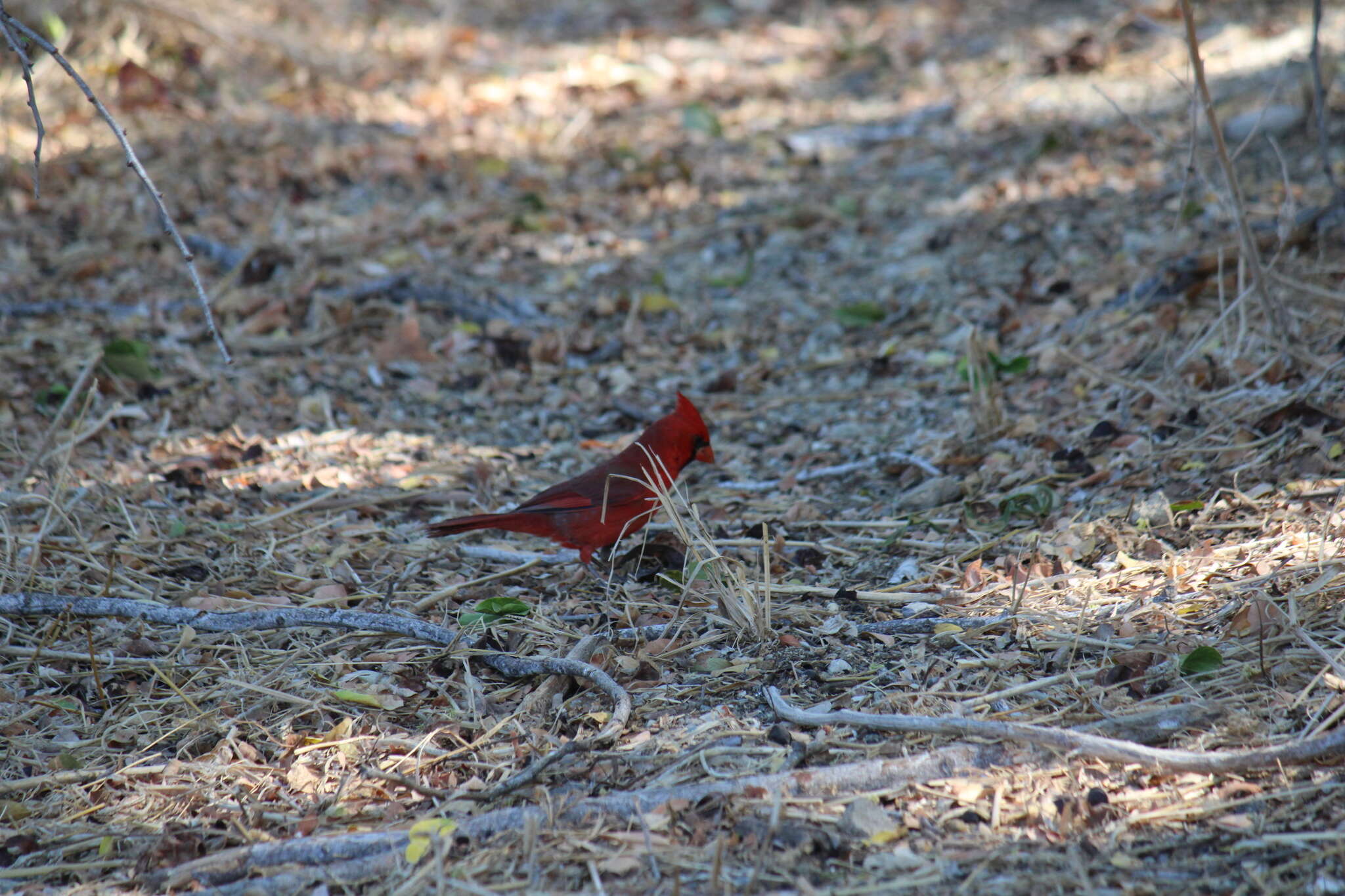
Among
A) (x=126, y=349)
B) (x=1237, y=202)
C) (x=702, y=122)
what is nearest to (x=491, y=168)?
(x=702, y=122)

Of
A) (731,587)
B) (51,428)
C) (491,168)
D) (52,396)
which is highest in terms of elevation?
(491,168)

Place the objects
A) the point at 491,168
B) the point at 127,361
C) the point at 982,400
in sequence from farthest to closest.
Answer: the point at 491,168 < the point at 127,361 < the point at 982,400

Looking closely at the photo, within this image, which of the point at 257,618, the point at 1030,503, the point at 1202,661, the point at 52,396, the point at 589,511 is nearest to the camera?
the point at 1202,661

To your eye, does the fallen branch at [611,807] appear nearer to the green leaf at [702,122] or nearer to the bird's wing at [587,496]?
the bird's wing at [587,496]

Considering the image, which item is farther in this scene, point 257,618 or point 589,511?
point 589,511

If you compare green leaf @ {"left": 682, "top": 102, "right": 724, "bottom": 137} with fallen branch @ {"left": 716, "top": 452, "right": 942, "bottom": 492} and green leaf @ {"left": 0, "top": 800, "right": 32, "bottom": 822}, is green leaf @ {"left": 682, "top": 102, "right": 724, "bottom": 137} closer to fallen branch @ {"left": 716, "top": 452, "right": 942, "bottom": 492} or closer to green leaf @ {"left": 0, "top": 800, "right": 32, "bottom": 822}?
fallen branch @ {"left": 716, "top": 452, "right": 942, "bottom": 492}

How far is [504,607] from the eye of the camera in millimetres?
3023

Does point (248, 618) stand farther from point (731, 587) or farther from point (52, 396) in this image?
point (52, 396)

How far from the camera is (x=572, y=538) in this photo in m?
3.38

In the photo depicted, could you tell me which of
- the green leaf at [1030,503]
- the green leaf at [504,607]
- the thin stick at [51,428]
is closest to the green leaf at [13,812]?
the thin stick at [51,428]

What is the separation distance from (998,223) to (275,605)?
4.12 meters

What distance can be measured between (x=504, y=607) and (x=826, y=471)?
1.51 meters

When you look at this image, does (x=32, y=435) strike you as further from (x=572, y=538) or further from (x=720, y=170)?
(x=720, y=170)

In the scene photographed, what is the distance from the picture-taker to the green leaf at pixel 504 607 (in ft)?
9.91
